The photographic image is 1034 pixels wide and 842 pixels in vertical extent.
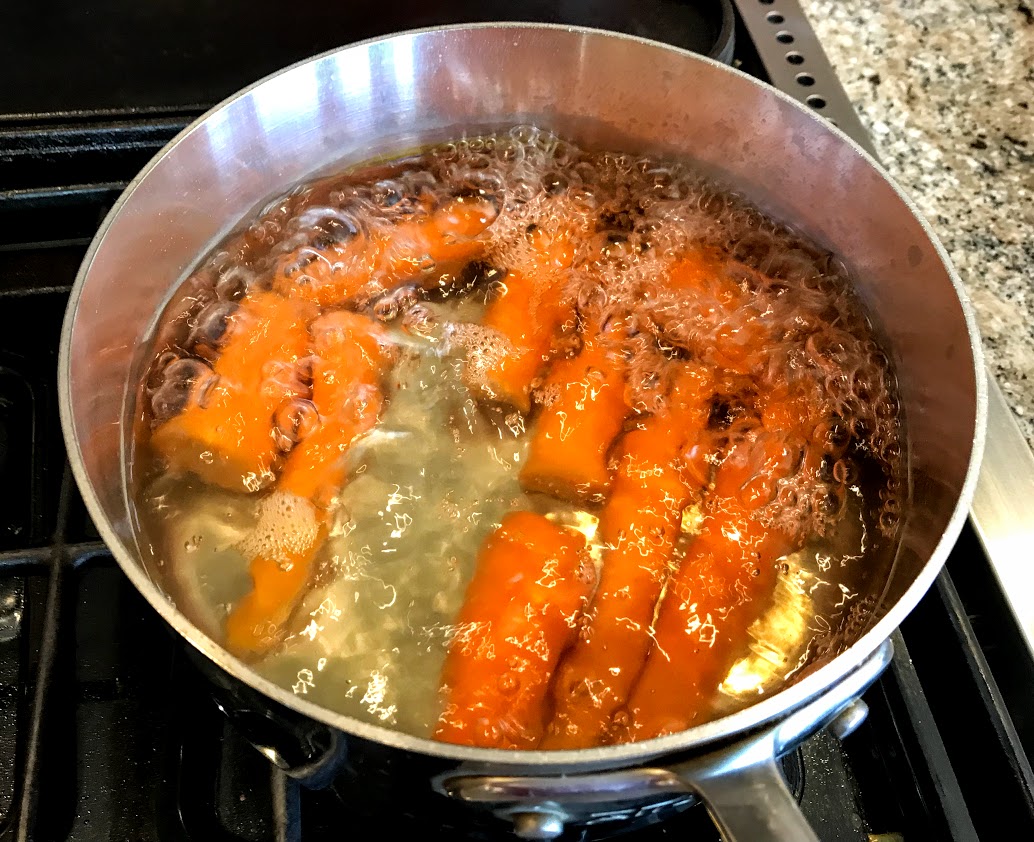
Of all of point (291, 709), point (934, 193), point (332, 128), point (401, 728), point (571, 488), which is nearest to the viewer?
point (291, 709)

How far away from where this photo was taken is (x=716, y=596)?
524 mm

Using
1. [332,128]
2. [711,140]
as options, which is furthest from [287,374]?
[711,140]

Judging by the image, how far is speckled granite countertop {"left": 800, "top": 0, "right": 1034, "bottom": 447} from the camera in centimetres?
76

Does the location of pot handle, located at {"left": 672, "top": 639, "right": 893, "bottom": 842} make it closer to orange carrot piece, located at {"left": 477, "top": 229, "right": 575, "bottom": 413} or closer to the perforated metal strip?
orange carrot piece, located at {"left": 477, "top": 229, "right": 575, "bottom": 413}

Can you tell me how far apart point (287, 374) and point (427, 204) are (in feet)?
0.67

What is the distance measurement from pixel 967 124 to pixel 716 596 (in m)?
0.64

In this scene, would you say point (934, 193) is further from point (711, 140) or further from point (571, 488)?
point (571, 488)

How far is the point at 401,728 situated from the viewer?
1.56 feet

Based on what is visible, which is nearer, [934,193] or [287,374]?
[287,374]

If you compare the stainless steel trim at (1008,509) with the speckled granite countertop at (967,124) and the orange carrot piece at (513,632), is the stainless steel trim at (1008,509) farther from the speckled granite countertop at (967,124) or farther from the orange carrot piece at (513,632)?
the orange carrot piece at (513,632)

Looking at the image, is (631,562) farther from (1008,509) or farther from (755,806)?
(1008,509)

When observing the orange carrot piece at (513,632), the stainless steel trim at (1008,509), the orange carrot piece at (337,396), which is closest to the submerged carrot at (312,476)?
the orange carrot piece at (337,396)

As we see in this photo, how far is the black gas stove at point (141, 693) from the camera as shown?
1.76ft

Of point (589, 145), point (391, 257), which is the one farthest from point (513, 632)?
point (589, 145)
